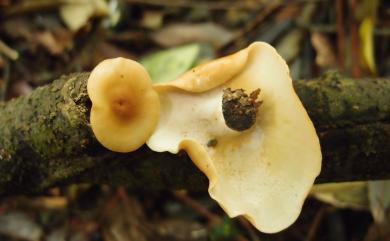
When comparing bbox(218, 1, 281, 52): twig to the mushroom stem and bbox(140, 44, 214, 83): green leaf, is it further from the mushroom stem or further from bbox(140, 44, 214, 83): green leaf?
the mushroom stem

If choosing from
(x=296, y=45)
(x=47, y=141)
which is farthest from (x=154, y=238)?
(x=296, y=45)

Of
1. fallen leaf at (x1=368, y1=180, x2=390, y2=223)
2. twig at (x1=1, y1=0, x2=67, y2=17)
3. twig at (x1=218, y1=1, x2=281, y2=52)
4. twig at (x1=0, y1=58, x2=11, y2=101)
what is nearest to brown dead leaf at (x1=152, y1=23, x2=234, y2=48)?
twig at (x1=218, y1=1, x2=281, y2=52)

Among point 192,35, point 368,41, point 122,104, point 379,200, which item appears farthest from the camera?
point 192,35

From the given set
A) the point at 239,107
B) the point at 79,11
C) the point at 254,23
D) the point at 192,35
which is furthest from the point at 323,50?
the point at 239,107

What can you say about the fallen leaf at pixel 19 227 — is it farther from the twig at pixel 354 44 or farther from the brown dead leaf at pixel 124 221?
the twig at pixel 354 44

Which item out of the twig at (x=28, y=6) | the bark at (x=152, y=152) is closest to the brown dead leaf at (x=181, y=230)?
the bark at (x=152, y=152)

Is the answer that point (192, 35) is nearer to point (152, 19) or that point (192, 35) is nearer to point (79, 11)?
point (152, 19)
